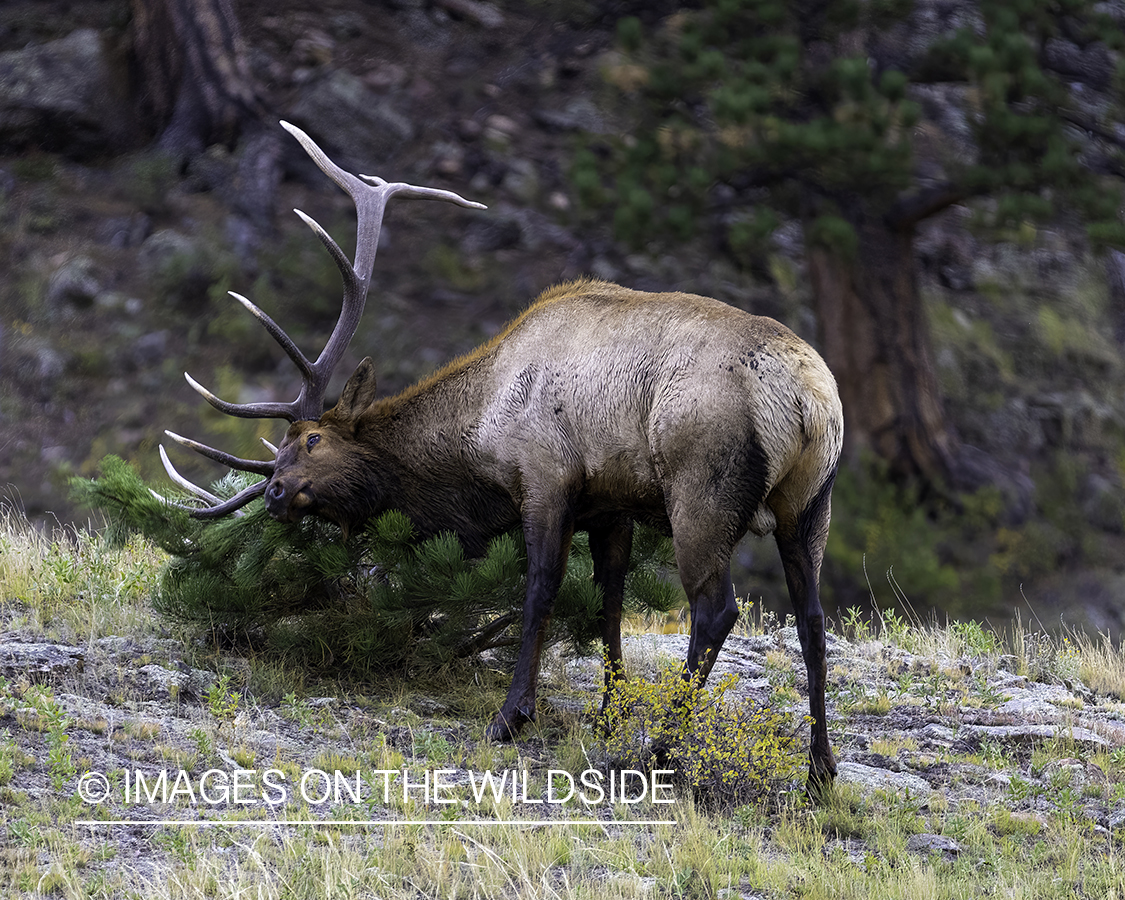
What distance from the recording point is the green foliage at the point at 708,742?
5.52 m

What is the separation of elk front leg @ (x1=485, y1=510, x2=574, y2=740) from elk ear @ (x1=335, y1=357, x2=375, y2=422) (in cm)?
117

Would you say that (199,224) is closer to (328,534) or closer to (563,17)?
(563,17)

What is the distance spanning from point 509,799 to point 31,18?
1748 cm

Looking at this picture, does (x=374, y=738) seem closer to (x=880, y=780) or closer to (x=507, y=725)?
(x=507, y=725)

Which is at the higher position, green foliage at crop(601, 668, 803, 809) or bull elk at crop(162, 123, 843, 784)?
bull elk at crop(162, 123, 843, 784)

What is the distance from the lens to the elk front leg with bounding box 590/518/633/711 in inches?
259

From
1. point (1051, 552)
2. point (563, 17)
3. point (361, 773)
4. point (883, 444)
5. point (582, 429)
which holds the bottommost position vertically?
point (1051, 552)

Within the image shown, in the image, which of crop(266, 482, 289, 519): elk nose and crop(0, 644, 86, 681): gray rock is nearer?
crop(0, 644, 86, 681): gray rock

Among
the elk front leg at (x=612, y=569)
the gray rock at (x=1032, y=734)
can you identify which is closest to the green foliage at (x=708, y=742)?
the elk front leg at (x=612, y=569)

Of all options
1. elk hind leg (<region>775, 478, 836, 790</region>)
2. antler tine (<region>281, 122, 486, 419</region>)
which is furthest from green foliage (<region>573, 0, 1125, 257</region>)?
elk hind leg (<region>775, 478, 836, 790</region>)

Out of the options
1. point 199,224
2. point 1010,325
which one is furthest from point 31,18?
Result: point 1010,325

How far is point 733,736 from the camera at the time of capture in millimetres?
5555

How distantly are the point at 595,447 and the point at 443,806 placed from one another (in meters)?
1.72

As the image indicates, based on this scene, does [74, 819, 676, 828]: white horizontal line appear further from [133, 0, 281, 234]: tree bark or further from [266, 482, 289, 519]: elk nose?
[133, 0, 281, 234]: tree bark
